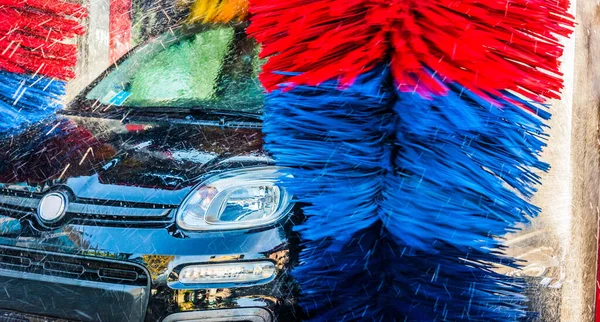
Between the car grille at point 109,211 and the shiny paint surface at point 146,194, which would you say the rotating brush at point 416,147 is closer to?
the shiny paint surface at point 146,194

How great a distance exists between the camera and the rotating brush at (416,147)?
3.53ft

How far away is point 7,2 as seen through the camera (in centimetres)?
150

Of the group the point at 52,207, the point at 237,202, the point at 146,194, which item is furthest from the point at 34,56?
the point at 237,202

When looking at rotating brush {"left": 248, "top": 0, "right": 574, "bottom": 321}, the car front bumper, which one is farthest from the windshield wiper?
the car front bumper

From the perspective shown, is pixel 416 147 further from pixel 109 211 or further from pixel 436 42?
pixel 109 211

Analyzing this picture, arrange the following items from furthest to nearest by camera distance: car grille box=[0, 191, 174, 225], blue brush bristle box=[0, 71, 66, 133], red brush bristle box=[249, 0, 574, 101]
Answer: blue brush bristle box=[0, 71, 66, 133] → car grille box=[0, 191, 174, 225] → red brush bristle box=[249, 0, 574, 101]

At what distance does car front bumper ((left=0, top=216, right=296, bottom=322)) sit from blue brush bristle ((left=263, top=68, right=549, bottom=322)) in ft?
0.25

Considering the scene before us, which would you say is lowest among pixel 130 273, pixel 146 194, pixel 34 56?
pixel 130 273

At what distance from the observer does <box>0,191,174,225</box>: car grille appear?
1192mm

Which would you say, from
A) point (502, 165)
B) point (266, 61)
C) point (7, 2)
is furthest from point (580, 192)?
point (7, 2)

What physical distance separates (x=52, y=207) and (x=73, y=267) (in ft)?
0.44

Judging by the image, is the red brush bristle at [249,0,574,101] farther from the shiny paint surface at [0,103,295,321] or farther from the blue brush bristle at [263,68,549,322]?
the shiny paint surface at [0,103,295,321]

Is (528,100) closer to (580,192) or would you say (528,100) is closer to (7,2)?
(580,192)

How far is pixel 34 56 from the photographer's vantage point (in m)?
1.48
